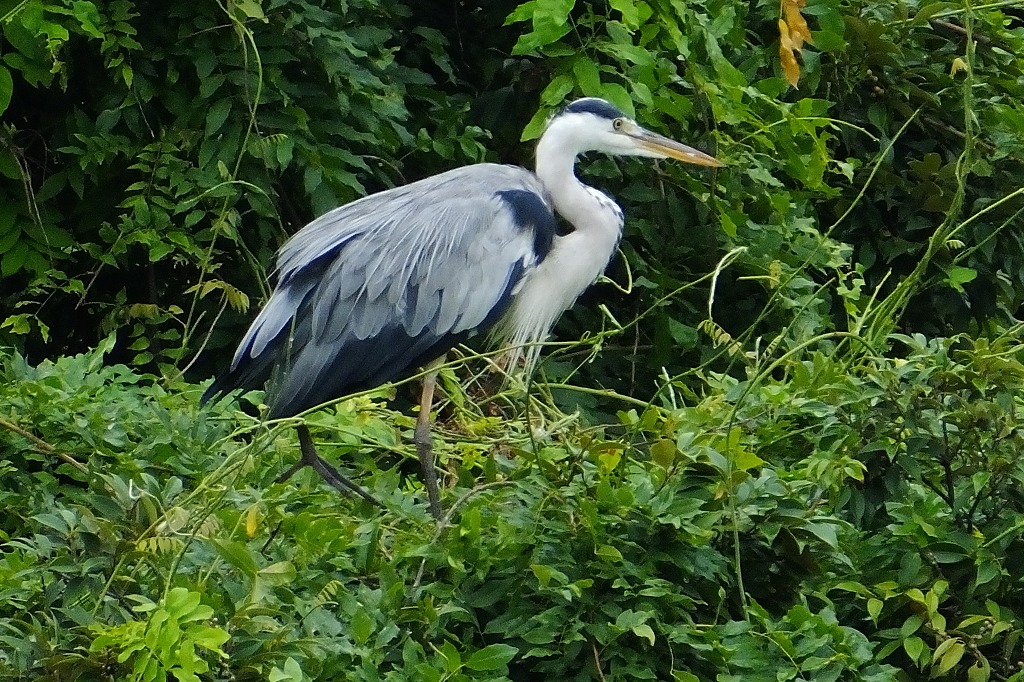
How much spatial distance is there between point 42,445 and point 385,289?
93 cm

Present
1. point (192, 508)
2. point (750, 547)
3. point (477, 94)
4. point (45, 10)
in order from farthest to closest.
Answer: point (477, 94), point (45, 10), point (750, 547), point (192, 508)

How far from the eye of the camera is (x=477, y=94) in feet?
15.5

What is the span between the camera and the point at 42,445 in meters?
2.81

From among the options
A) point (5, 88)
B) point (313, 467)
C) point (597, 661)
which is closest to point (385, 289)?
point (313, 467)

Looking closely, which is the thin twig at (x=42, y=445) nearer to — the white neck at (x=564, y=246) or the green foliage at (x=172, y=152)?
the green foliage at (x=172, y=152)

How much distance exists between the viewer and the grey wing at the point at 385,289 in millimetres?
3275

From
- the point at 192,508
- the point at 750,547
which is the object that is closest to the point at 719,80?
the point at 750,547

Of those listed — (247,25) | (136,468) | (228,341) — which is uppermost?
(247,25)

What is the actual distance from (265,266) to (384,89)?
2.24 ft

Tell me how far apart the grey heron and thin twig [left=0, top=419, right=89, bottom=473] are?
0.50 m

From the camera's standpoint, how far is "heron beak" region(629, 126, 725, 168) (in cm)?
379

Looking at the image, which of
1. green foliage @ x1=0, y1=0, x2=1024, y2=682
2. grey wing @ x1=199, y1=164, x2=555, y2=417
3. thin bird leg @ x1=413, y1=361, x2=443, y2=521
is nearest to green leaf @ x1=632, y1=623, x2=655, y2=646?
green foliage @ x1=0, y1=0, x2=1024, y2=682

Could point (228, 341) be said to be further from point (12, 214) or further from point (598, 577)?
point (598, 577)

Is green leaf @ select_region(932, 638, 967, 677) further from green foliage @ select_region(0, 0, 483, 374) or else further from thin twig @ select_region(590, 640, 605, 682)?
green foliage @ select_region(0, 0, 483, 374)
